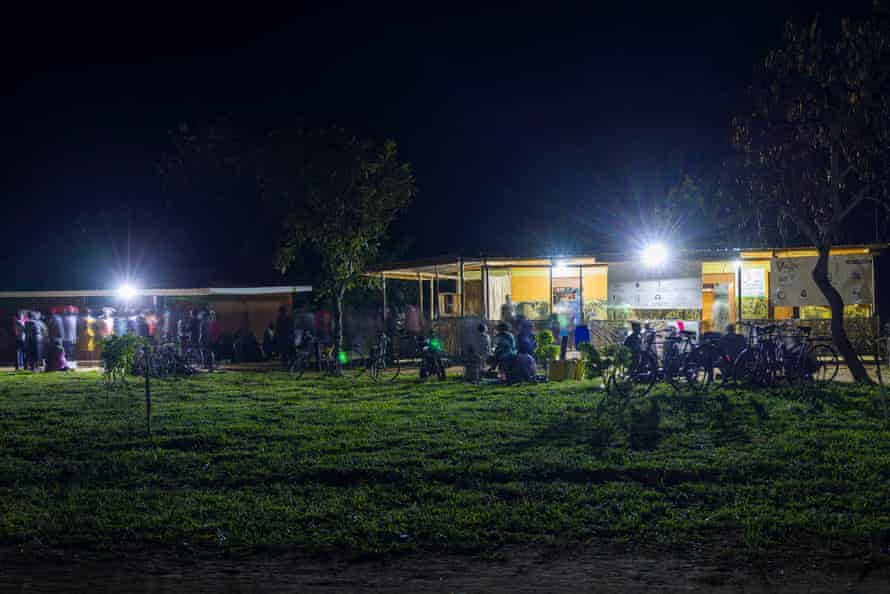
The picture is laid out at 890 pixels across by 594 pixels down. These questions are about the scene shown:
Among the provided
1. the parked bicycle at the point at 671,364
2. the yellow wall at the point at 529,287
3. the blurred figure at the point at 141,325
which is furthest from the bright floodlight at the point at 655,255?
the blurred figure at the point at 141,325

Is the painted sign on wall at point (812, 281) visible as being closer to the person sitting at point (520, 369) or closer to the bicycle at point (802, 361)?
the bicycle at point (802, 361)

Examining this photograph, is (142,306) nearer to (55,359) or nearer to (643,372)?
(55,359)

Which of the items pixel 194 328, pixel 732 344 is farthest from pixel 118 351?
pixel 732 344

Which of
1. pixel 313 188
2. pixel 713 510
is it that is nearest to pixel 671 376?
pixel 713 510

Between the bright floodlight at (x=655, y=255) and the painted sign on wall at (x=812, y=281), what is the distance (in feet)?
9.01

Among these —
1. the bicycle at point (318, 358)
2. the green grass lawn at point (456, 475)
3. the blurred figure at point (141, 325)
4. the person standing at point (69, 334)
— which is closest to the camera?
the green grass lawn at point (456, 475)

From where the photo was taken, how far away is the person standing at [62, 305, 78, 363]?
1079 inches

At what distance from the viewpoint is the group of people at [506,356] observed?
16.9 m

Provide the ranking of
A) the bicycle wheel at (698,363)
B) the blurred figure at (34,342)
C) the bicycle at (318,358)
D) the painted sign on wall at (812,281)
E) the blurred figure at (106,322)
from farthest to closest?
the blurred figure at (106,322) → the blurred figure at (34,342) → the painted sign on wall at (812,281) → the bicycle at (318,358) → the bicycle wheel at (698,363)

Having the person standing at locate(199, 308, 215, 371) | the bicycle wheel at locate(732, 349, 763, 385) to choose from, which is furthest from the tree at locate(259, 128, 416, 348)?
the bicycle wheel at locate(732, 349, 763, 385)

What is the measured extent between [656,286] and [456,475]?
1534cm

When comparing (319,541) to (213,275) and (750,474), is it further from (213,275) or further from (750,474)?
(213,275)

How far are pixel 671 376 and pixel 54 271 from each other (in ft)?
89.8

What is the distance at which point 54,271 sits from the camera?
3375cm
